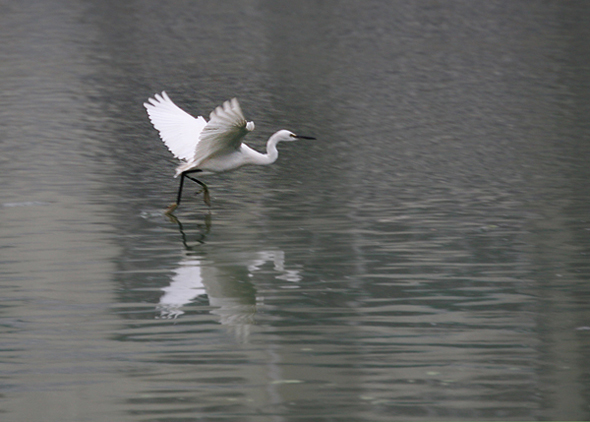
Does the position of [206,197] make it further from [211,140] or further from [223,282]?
[223,282]

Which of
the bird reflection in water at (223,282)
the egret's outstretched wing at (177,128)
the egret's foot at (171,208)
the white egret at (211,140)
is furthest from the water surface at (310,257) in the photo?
the egret's outstretched wing at (177,128)

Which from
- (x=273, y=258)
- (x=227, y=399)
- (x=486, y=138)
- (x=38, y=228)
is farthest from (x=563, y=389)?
(x=486, y=138)

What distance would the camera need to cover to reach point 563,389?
6676 millimetres

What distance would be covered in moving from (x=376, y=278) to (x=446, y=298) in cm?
80

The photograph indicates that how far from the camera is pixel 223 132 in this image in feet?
38.4

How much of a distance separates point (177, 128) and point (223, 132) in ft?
5.86

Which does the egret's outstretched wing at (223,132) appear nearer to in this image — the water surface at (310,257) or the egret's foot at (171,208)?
the egret's foot at (171,208)

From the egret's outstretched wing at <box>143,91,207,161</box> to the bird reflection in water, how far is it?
2.17 m

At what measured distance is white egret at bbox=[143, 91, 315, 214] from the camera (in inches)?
452

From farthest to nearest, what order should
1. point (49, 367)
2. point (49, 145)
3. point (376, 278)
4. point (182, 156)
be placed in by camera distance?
point (49, 145), point (182, 156), point (376, 278), point (49, 367)

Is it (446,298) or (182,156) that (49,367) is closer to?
(446,298)

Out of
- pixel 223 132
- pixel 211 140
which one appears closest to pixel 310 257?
pixel 223 132

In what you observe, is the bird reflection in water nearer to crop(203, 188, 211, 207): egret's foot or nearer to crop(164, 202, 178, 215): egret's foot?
crop(164, 202, 178, 215): egret's foot

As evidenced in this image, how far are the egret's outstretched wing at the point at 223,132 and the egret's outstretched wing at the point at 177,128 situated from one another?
55 centimetres
